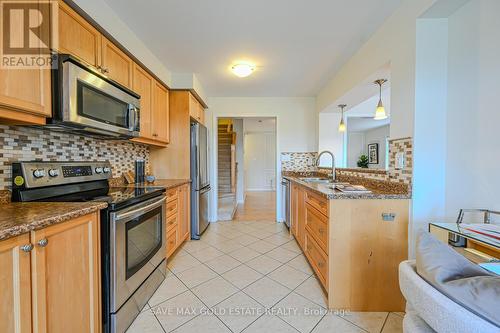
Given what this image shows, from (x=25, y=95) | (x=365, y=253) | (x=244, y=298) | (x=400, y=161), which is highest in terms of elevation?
(x=25, y=95)

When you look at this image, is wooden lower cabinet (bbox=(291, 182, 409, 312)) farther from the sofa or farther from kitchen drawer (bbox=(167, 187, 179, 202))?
kitchen drawer (bbox=(167, 187, 179, 202))

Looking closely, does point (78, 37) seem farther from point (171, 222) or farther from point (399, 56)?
point (399, 56)

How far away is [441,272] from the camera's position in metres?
0.72

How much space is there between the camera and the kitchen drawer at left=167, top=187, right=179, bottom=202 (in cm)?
239

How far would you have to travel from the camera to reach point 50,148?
5.22 ft

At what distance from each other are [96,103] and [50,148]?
0.48 meters

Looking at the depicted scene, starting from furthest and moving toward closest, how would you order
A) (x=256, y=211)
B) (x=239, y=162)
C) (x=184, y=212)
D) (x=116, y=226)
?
1. (x=239, y=162)
2. (x=256, y=211)
3. (x=184, y=212)
4. (x=116, y=226)

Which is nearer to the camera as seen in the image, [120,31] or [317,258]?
[120,31]

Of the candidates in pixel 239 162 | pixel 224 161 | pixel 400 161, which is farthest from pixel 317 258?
pixel 239 162

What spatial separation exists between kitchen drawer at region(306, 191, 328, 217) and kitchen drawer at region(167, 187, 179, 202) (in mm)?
1490

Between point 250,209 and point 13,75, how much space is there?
14.9 feet

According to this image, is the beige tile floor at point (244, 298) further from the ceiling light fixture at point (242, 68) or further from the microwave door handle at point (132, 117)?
the ceiling light fixture at point (242, 68)

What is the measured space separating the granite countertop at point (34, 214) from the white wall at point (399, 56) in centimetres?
217

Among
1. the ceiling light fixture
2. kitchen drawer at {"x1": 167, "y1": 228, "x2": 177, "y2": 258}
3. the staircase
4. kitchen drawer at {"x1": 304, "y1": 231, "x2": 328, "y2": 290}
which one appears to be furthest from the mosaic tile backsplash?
the staircase
